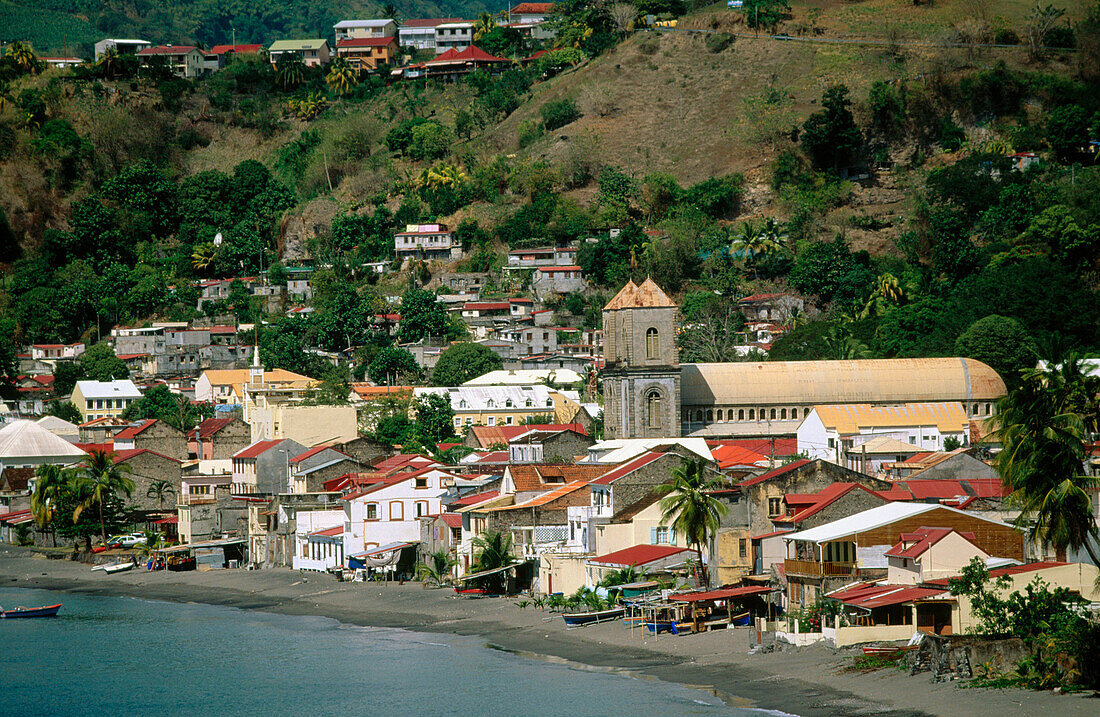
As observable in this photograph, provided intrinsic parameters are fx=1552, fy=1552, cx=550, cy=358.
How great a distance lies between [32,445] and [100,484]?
2090 centimetres

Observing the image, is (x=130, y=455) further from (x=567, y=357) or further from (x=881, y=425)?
(x=881, y=425)

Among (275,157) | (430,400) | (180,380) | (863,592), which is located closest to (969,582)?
(863,592)

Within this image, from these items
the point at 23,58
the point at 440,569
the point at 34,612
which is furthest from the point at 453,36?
the point at 34,612

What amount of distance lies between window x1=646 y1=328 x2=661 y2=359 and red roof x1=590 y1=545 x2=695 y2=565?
31.2m

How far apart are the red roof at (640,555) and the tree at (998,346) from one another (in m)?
45.1

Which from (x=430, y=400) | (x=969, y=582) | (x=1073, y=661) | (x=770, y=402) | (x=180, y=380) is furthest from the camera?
(x=180, y=380)

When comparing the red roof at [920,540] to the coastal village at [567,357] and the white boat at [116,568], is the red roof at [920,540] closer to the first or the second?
the coastal village at [567,357]

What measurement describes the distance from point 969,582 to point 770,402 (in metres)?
49.0

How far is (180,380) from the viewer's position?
128m

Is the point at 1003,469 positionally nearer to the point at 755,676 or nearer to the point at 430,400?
the point at 755,676

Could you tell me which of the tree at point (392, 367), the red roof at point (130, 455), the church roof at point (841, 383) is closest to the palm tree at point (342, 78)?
the tree at point (392, 367)

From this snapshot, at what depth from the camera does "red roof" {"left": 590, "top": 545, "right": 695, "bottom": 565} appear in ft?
172

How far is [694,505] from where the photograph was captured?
163 ft

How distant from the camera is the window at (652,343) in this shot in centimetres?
8450
